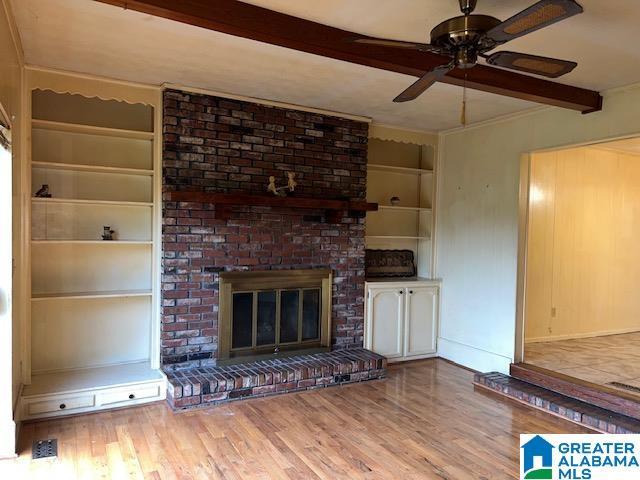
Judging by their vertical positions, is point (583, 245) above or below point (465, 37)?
below

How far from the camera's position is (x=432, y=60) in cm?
295

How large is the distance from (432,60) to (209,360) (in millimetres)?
2954

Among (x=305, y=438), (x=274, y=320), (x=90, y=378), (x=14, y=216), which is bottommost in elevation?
(x=305, y=438)

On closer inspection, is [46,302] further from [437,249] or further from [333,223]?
[437,249]

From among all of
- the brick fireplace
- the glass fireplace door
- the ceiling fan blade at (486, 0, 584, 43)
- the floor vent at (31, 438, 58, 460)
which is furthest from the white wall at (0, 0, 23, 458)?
the ceiling fan blade at (486, 0, 584, 43)

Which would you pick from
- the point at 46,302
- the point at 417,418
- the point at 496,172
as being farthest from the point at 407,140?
the point at 46,302

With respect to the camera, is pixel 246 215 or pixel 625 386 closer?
pixel 625 386

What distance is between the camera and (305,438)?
316cm

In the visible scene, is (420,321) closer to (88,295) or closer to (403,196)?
(403,196)

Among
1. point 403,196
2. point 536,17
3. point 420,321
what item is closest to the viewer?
point 536,17

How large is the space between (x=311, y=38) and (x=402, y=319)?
10.8ft

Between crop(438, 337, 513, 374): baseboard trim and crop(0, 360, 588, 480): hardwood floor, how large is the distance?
54cm

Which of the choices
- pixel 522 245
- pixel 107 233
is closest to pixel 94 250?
pixel 107 233

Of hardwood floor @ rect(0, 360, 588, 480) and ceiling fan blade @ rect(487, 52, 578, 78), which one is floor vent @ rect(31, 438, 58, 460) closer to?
hardwood floor @ rect(0, 360, 588, 480)
